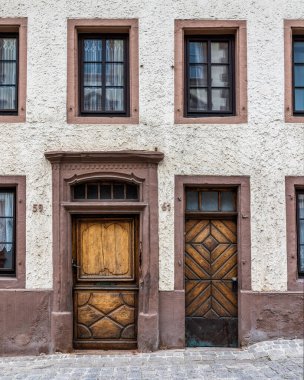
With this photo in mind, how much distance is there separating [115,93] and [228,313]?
4221mm

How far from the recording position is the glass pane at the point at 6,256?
8.57 m

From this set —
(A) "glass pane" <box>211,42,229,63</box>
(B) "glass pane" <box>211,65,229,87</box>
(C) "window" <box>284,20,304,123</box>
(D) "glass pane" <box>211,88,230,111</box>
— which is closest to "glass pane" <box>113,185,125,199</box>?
(D) "glass pane" <box>211,88,230,111</box>

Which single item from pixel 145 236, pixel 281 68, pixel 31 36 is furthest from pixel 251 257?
pixel 31 36

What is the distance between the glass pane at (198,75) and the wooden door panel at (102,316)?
148 inches

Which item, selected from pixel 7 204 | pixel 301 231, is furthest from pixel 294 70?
pixel 7 204

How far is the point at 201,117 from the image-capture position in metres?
8.70

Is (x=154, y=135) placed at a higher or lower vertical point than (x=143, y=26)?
lower

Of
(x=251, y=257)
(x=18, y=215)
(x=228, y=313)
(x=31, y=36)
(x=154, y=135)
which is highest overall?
(x=31, y=36)

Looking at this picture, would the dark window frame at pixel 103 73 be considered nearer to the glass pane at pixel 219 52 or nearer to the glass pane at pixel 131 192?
the glass pane at pixel 131 192

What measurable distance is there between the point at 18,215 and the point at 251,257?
155 inches

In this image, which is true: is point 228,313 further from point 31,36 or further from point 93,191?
point 31,36

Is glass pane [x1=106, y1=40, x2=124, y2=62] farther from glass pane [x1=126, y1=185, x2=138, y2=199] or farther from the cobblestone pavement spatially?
the cobblestone pavement

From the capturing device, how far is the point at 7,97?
878 cm

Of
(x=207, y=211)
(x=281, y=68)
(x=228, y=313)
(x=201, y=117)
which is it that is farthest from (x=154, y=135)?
(x=228, y=313)
